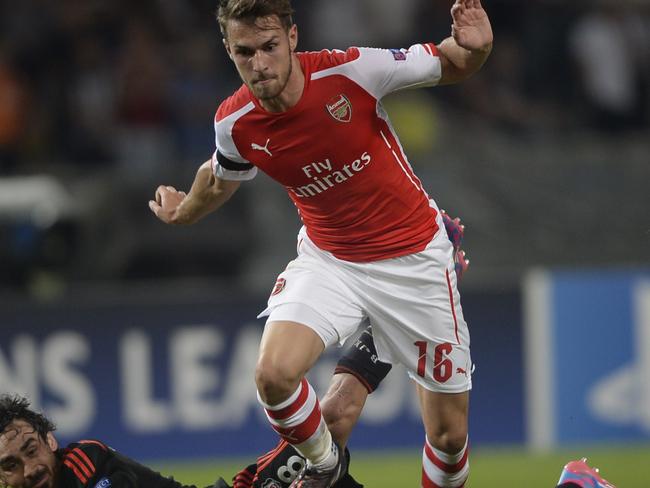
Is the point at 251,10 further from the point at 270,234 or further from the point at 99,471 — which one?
the point at 270,234

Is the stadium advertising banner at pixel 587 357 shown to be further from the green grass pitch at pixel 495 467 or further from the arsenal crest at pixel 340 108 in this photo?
the arsenal crest at pixel 340 108

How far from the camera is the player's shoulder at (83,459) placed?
17.0 feet

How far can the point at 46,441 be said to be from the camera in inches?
205

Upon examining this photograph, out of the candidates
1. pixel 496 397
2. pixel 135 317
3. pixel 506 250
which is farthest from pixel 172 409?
pixel 506 250

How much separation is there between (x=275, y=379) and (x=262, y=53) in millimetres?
1164

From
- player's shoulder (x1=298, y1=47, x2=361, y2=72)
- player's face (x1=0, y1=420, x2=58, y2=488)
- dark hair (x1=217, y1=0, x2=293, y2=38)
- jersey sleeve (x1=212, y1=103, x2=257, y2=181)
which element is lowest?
player's face (x1=0, y1=420, x2=58, y2=488)

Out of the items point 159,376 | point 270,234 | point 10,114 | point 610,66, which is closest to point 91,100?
point 10,114

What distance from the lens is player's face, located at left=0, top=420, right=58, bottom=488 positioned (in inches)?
200

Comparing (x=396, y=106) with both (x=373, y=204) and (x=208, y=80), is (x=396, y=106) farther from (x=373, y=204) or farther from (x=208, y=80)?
(x=373, y=204)

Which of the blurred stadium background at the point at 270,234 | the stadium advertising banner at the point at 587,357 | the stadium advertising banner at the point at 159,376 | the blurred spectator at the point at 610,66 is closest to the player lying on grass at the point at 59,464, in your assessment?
the blurred stadium background at the point at 270,234

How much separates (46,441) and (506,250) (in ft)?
20.2

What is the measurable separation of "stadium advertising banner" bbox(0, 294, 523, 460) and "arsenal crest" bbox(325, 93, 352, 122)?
419 cm

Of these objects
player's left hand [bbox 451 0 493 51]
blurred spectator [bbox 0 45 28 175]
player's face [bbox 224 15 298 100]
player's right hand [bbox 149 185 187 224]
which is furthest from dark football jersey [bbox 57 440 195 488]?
blurred spectator [bbox 0 45 28 175]

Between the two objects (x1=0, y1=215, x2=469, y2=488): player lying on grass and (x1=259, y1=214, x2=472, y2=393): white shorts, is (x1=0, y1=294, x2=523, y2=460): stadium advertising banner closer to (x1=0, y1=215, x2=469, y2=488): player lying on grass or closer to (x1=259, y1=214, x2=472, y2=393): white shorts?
(x1=0, y1=215, x2=469, y2=488): player lying on grass
